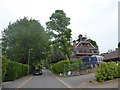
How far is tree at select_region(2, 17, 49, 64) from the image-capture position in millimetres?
72938

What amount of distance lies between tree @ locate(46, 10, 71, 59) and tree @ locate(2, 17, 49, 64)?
7894 millimetres

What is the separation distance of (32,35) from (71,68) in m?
25.4

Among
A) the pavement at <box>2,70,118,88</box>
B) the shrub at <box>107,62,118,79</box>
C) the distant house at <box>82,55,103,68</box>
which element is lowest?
the pavement at <box>2,70,118,88</box>

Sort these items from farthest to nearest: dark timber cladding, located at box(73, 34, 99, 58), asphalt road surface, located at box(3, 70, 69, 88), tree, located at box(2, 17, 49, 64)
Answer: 1. dark timber cladding, located at box(73, 34, 99, 58)
2. tree, located at box(2, 17, 49, 64)
3. asphalt road surface, located at box(3, 70, 69, 88)

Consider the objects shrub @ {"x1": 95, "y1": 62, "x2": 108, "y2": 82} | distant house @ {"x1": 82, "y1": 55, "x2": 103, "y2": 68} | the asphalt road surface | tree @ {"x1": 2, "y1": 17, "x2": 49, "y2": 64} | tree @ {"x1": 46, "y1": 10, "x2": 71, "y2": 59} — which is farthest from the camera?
tree @ {"x1": 46, "y1": 10, "x2": 71, "y2": 59}

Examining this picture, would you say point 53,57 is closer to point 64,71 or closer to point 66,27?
point 66,27

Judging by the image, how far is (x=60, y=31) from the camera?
84562mm

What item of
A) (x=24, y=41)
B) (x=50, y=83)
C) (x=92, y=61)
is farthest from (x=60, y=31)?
(x=50, y=83)

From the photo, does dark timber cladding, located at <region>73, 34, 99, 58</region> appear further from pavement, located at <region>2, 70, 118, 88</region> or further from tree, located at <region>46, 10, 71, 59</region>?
pavement, located at <region>2, 70, 118, 88</region>

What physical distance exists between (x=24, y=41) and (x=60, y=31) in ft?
47.4

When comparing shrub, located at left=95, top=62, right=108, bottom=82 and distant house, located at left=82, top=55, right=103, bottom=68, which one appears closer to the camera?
shrub, located at left=95, top=62, right=108, bottom=82

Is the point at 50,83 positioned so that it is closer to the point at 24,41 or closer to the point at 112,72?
the point at 112,72

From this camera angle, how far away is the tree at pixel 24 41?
72938 millimetres

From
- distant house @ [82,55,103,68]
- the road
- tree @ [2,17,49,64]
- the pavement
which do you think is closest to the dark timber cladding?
tree @ [2,17,49,64]
